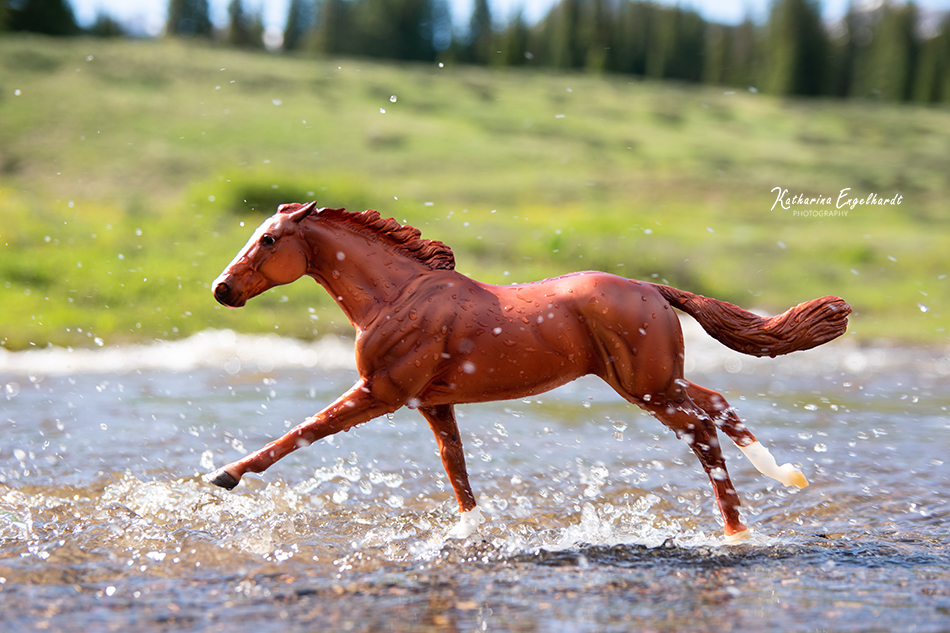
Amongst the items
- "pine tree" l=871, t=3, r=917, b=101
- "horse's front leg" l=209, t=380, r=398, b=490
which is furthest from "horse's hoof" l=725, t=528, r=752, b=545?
"pine tree" l=871, t=3, r=917, b=101

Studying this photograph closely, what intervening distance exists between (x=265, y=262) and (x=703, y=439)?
238cm

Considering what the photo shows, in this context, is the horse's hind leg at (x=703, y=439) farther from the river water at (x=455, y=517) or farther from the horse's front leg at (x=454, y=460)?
the horse's front leg at (x=454, y=460)

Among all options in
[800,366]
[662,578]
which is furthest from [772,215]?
[662,578]

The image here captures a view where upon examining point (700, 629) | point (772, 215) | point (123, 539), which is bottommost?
point (772, 215)

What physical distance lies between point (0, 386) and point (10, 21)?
1635 inches

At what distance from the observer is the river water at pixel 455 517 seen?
11.8 feet

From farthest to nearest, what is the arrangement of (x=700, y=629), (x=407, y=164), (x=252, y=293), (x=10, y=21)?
(x=10, y=21) → (x=407, y=164) → (x=252, y=293) → (x=700, y=629)

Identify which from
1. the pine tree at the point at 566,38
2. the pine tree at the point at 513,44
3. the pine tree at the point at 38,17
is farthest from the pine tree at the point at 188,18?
the pine tree at the point at 566,38

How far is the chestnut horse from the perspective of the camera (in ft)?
13.8

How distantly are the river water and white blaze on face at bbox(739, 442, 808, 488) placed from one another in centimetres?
37

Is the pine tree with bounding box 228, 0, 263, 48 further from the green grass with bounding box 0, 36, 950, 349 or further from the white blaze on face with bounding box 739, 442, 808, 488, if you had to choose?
the white blaze on face with bounding box 739, 442, 808, 488

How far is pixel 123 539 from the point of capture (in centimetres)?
461

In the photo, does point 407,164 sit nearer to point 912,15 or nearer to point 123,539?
point 123,539

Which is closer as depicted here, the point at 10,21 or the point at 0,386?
the point at 0,386
